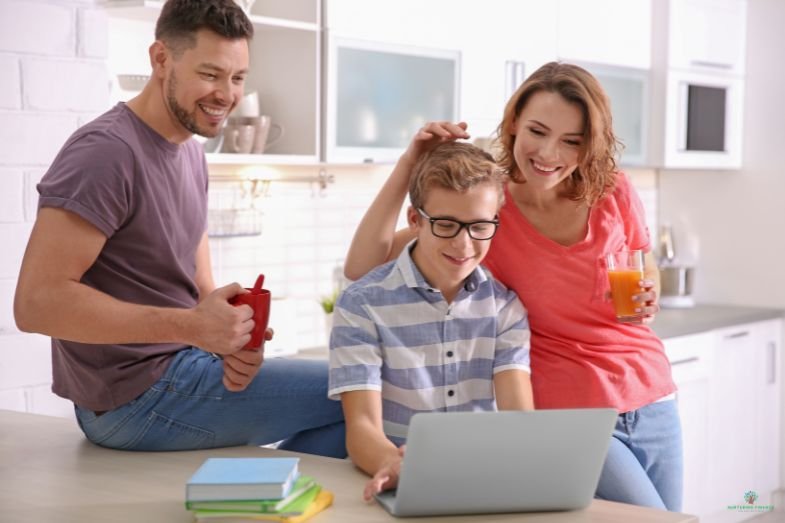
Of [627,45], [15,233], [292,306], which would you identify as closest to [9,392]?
[15,233]

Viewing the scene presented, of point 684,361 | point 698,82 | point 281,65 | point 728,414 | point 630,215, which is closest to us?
point 630,215

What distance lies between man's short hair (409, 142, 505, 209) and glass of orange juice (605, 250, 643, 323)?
31 centimetres

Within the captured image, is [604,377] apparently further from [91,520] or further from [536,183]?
[91,520]

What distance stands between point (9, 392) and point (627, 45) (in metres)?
3.01

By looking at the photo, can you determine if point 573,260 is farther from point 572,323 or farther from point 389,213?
point 389,213

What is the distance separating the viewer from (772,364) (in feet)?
17.3

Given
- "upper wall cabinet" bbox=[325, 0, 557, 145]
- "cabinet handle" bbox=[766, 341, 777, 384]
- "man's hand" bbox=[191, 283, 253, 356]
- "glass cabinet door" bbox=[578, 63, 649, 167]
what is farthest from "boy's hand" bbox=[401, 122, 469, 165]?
"cabinet handle" bbox=[766, 341, 777, 384]

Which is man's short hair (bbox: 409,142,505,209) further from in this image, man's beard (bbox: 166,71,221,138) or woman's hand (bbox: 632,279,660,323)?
man's beard (bbox: 166,71,221,138)

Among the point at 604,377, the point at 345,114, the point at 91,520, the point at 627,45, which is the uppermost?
the point at 627,45

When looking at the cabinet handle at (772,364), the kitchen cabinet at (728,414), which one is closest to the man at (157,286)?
the kitchen cabinet at (728,414)

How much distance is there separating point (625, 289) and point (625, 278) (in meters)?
0.02

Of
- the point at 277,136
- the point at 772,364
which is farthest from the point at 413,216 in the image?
the point at 772,364

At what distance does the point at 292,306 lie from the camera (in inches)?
Answer: 153

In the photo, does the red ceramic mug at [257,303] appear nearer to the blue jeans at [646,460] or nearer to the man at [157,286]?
the man at [157,286]
